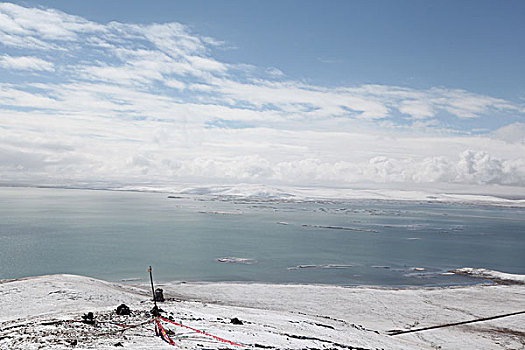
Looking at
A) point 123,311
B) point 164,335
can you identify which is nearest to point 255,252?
point 123,311

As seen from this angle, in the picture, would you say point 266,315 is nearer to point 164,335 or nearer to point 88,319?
point 164,335

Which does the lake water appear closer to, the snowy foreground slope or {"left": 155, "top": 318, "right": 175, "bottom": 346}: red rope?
the snowy foreground slope

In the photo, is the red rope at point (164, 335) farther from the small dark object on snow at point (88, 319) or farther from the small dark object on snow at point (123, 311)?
the small dark object on snow at point (123, 311)

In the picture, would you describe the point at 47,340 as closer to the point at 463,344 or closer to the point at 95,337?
the point at 95,337

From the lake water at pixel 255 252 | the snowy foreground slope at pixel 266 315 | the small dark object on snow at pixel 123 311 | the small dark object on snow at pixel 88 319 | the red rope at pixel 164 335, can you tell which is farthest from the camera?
the lake water at pixel 255 252

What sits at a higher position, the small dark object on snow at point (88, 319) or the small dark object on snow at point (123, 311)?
the small dark object on snow at point (88, 319)

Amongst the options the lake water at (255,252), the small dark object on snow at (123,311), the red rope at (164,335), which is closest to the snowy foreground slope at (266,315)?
the red rope at (164,335)

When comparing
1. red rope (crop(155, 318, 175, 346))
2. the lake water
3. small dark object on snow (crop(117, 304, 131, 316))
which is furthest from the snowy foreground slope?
the lake water

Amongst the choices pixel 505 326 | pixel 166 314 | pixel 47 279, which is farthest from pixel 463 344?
pixel 47 279
